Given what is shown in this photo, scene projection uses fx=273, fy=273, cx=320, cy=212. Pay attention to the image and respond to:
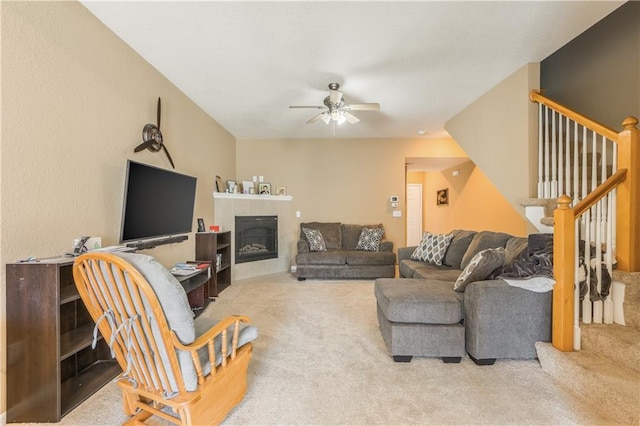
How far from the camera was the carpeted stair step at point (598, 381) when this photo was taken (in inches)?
56.2

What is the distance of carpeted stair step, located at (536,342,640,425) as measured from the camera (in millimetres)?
1427

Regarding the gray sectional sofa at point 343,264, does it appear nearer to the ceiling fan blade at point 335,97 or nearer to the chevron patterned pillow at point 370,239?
the chevron patterned pillow at point 370,239

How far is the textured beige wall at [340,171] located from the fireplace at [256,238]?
49cm

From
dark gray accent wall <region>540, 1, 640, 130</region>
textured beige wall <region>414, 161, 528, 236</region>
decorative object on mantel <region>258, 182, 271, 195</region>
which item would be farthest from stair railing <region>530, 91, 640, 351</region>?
decorative object on mantel <region>258, 182, 271, 195</region>

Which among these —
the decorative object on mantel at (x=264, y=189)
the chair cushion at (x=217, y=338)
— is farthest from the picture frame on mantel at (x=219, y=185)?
the chair cushion at (x=217, y=338)

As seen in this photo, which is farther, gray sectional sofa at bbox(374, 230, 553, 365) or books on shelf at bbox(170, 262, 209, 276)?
books on shelf at bbox(170, 262, 209, 276)

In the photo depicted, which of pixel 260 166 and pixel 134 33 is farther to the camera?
pixel 260 166

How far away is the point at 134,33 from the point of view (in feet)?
7.39

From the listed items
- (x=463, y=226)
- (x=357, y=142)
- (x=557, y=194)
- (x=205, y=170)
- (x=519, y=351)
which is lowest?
(x=519, y=351)

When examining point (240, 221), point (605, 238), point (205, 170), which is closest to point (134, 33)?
point (205, 170)

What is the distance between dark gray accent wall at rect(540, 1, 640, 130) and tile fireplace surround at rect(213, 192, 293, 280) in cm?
423

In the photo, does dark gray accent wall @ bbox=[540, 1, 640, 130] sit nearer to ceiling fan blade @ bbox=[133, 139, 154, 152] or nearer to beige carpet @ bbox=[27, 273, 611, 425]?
beige carpet @ bbox=[27, 273, 611, 425]

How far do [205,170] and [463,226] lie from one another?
5.54m

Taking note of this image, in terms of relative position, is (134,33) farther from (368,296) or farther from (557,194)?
(557,194)
